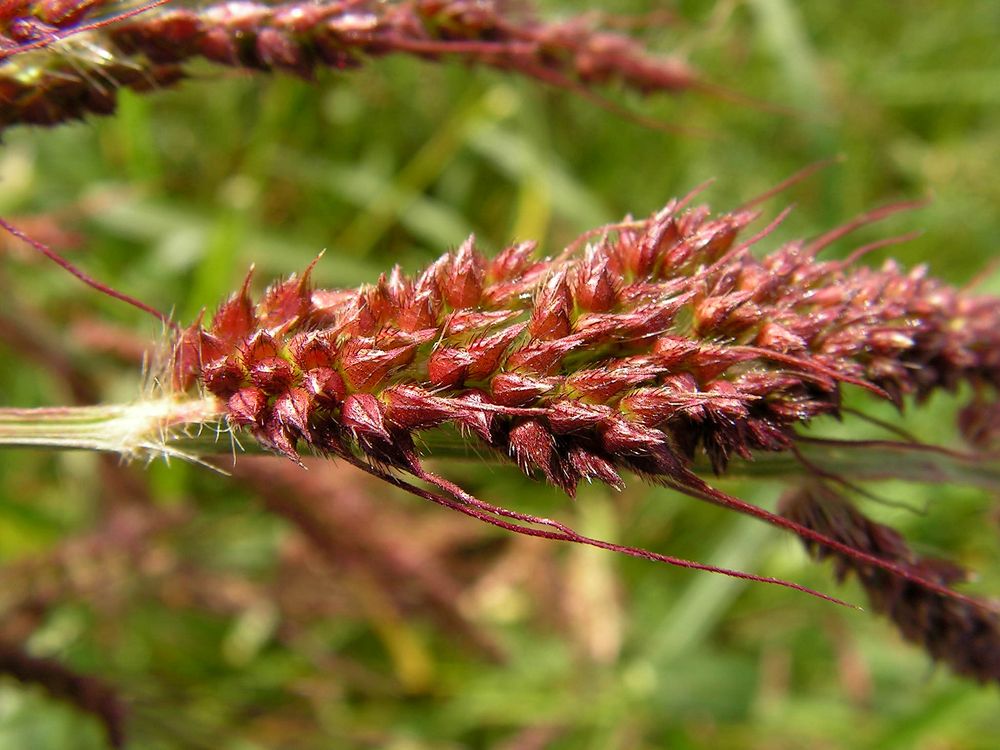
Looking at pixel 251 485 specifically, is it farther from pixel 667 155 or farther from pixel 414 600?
pixel 667 155

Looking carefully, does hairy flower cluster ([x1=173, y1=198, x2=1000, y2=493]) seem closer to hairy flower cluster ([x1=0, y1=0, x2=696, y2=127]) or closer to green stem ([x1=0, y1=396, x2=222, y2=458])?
green stem ([x1=0, y1=396, x2=222, y2=458])

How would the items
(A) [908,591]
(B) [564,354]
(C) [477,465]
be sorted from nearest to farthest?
(B) [564,354] → (A) [908,591] → (C) [477,465]

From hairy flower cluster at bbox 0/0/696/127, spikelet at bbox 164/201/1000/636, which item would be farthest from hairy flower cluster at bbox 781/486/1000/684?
hairy flower cluster at bbox 0/0/696/127

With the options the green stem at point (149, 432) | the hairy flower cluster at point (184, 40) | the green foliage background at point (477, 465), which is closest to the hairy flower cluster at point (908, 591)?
the green stem at point (149, 432)

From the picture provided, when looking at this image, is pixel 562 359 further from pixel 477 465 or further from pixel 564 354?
pixel 477 465

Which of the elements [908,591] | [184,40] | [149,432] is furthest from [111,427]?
[908,591]

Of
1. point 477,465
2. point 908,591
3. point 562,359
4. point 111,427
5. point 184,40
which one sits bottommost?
point 477,465

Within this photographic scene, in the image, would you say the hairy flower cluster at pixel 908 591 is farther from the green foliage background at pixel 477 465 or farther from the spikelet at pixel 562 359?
the green foliage background at pixel 477 465
